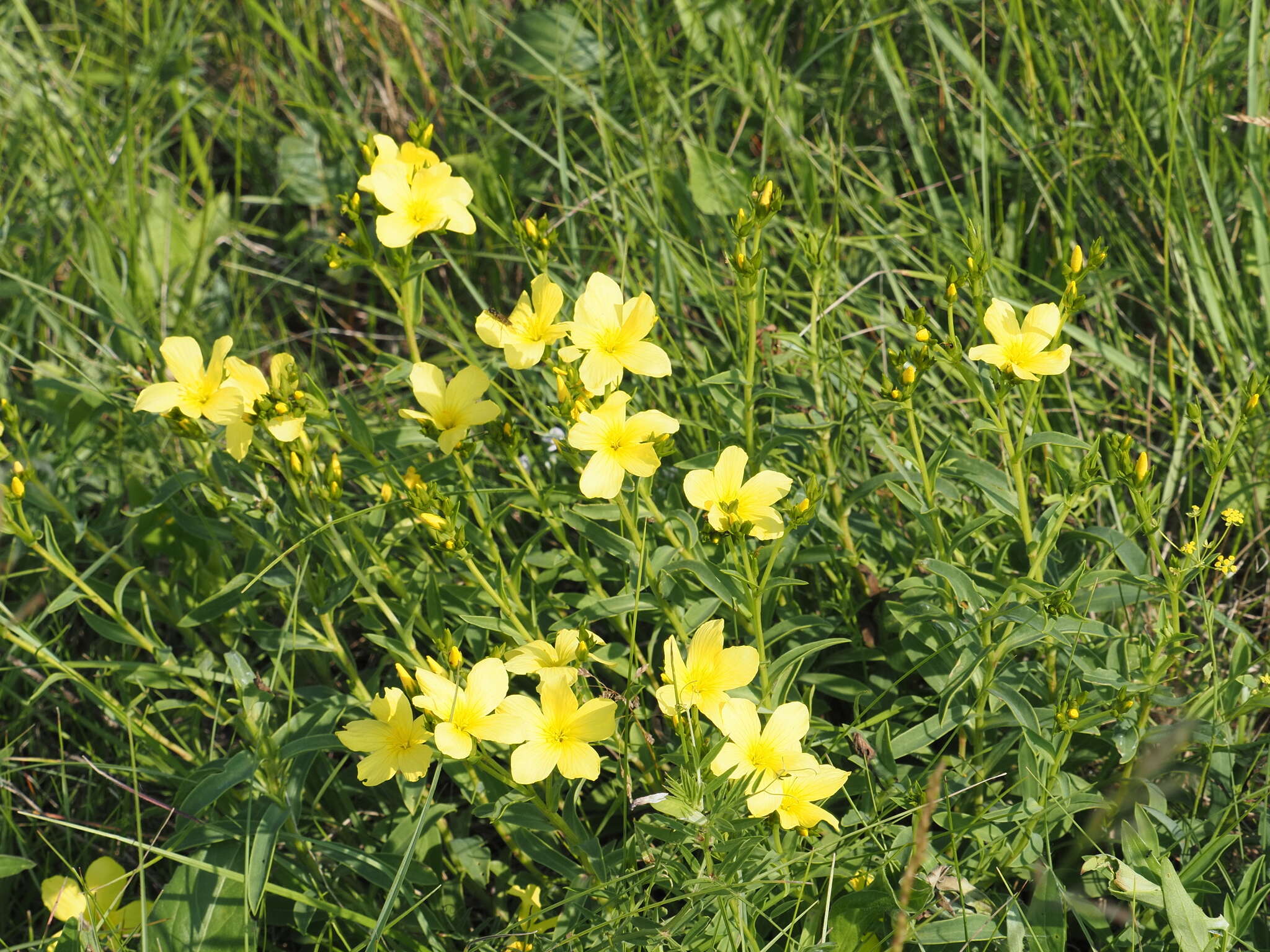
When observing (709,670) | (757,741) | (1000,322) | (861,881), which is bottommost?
(861,881)

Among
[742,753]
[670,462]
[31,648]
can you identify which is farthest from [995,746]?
[31,648]

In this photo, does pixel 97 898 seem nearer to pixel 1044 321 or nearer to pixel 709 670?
pixel 709 670

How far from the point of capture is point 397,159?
2303 millimetres

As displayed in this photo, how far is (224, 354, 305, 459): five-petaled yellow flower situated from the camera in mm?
2010

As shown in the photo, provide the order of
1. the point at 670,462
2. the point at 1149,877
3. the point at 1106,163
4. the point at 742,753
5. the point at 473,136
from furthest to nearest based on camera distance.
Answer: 1. the point at 473,136
2. the point at 1106,163
3. the point at 670,462
4. the point at 1149,877
5. the point at 742,753

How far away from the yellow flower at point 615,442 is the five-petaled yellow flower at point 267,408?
0.54 metres

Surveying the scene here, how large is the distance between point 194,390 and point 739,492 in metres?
1.13

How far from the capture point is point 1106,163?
3.45m

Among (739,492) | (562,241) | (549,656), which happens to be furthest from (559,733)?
(562,241)

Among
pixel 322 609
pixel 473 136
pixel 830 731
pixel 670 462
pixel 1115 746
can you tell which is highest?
pixel 473 136

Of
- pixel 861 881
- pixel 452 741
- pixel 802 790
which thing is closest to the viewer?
pixel 452 741

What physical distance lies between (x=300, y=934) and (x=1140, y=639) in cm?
200

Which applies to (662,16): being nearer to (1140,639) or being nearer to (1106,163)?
(1106,163)

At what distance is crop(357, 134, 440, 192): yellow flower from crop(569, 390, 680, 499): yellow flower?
2.35ft
